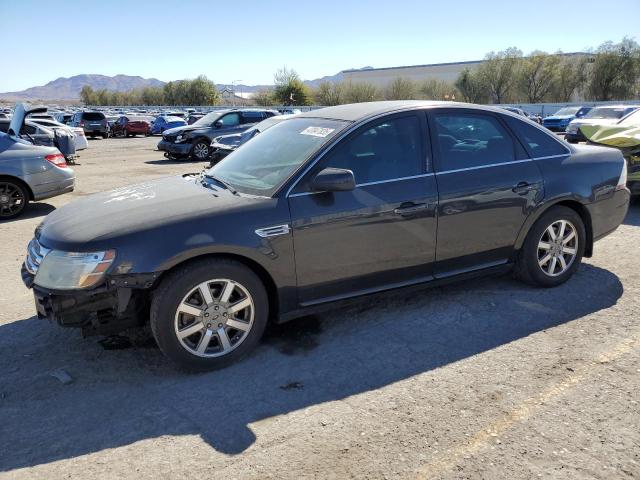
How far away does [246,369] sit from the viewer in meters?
3.57

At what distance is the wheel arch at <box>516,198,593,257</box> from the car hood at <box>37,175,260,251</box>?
239cm

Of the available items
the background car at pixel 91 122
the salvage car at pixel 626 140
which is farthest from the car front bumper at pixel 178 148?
the background car at pixel 91 122

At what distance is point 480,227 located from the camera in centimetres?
431

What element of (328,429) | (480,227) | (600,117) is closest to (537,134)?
(480,227)

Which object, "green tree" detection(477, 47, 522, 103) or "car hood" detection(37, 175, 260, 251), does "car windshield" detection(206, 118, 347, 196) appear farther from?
"green tree" detection(477, 47, 522, 103)

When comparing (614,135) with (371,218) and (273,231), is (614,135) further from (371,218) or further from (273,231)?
(273,231)

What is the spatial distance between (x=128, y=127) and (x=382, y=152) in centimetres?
3511

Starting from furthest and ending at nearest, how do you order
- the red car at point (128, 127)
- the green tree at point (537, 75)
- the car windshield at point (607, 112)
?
the green tree at point (537, 75)
the red car at point (128, 127)
the car windshield at point (607, 112)

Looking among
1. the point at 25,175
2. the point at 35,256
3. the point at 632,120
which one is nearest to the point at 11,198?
the point at 25,175

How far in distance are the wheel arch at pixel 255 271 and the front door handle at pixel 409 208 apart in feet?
3.48

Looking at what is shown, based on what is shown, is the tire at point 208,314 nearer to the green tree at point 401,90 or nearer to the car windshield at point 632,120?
the car windshield at point 632,120

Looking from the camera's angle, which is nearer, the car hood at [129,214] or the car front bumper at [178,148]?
the car hood at [129,214]

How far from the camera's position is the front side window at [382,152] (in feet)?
12.8

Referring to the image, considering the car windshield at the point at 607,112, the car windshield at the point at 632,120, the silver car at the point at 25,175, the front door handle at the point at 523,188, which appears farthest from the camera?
the car windshield at the point at 607,112
